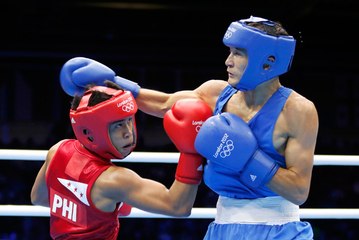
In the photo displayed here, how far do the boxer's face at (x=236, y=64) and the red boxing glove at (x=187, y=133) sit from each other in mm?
156

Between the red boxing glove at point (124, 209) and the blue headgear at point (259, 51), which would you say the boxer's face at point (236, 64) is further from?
the red boxing glove at point (124, 209)

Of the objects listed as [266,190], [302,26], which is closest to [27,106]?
[302,26]

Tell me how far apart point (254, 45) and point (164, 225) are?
13.9 ft

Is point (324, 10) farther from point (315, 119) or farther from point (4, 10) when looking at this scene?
point (315, 119)

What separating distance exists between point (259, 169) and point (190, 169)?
242 mm

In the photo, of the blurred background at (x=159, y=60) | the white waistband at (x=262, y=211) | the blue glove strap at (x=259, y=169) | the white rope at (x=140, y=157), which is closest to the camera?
the blue glove strap at (x=259, y=169)

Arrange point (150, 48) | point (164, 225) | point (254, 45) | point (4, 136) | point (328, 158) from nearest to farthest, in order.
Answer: point (254, 45) → point (328, 158) → point (164, 225) → point (4, 136) → point (150, 48)

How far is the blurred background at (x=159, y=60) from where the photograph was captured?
21.6 ft

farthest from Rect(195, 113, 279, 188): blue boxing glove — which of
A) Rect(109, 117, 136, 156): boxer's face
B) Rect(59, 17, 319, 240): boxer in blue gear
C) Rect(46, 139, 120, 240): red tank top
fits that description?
Rect(46, 139, 120, 240): red tank top

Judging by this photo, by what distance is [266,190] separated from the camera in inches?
74.0

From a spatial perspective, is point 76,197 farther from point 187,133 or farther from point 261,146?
point 261,146

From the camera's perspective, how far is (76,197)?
192 centimetres

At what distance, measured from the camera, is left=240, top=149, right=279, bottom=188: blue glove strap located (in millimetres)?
1783

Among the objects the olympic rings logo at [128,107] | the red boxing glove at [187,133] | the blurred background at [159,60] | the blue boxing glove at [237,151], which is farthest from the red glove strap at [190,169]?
the blurred background at [159,60]
